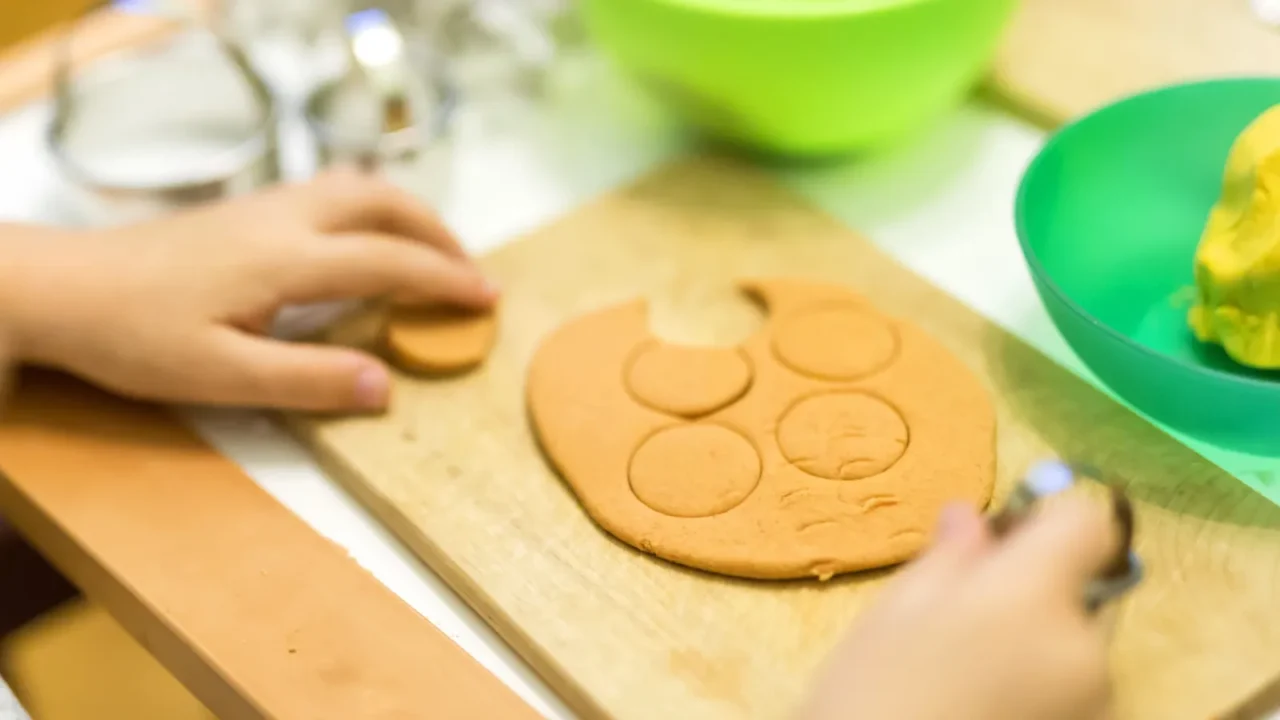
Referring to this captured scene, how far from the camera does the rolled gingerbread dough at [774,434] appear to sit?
0.51 meters

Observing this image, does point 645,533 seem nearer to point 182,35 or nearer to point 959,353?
point 959,353

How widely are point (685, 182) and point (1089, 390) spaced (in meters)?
0.27

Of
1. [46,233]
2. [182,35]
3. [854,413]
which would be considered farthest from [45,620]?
[854,413]

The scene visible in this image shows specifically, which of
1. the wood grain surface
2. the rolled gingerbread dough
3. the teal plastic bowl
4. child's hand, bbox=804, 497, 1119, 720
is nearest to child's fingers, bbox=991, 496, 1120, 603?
child's hand, bbox=804, 497, 1119, 720

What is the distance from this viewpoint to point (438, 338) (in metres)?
0.61

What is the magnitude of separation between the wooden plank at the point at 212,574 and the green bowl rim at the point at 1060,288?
0.30m

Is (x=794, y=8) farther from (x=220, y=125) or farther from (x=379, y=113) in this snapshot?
(x=220, y=125)

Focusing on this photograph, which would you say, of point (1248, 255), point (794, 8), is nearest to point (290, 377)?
point (794, 8)

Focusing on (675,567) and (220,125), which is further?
(220,125)

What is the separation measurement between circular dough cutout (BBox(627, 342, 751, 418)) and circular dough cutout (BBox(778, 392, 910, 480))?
0.11 ft

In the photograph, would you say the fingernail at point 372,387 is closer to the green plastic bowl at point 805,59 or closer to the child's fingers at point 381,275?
the child's fingers at point 381,275

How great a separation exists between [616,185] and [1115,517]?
415 mm

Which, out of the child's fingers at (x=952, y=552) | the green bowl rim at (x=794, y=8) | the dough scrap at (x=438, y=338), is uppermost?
the green bowl rim at (x=794, y=8)

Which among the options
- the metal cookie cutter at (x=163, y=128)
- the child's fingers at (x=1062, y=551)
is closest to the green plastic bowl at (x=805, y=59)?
the metal cookie cutter at (x=163, y=128)
